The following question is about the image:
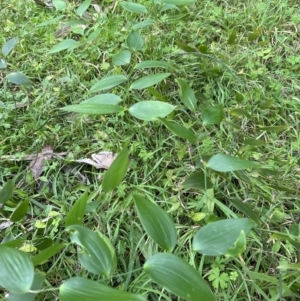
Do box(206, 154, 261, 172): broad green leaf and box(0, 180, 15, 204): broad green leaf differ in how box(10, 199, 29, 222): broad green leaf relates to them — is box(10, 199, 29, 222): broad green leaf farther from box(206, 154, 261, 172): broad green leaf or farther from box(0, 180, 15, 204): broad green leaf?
box(206, 154, 261, 172): broad green leaf

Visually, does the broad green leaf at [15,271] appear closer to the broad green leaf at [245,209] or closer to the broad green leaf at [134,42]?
the broad green leaf at [245,209]

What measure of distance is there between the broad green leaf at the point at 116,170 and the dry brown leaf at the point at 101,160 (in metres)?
0.36

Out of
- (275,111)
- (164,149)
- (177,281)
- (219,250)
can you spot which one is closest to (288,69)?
(275,111)

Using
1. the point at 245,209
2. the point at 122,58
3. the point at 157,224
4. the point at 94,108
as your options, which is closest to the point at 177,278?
the point at 157,224

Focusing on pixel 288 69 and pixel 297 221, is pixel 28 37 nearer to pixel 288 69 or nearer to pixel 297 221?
pixel 288 69

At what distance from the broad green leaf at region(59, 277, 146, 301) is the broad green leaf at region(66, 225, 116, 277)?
59mm

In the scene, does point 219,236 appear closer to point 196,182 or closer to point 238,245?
point 238,245

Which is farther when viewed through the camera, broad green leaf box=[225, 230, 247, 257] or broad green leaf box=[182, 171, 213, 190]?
broad green leaf box=[182, 171, 213, 190]

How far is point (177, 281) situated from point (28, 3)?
150 cm

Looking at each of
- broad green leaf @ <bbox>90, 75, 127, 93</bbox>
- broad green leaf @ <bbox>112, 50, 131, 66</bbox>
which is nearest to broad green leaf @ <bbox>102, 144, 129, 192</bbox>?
broad green leaf @ <bbox>90, 75, 127, 93</bbox>

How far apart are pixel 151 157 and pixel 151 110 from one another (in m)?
0.26

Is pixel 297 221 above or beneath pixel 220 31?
beneath

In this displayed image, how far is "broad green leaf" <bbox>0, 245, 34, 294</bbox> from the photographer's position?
52 cm

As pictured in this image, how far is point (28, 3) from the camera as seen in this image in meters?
1.63
